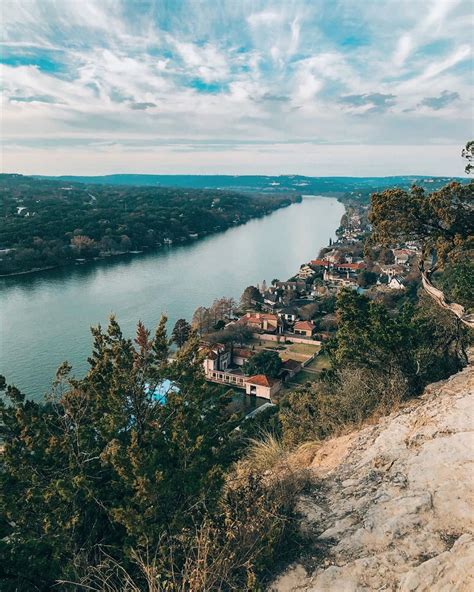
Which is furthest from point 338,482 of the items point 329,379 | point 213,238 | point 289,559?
point 213,238

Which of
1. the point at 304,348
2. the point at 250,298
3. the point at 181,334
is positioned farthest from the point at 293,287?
the point at 181,334

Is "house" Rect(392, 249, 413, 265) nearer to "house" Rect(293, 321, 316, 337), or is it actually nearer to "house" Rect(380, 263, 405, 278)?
"house" Rect(380, 263, 405, 278)

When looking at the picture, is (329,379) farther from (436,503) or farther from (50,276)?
(50,276)

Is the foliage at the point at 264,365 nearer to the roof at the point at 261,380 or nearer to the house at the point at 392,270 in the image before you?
the roof at the point at 261,380

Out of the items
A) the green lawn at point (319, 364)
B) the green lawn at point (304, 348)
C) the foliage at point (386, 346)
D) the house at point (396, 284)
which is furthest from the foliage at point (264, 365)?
the house at point (396, 284)

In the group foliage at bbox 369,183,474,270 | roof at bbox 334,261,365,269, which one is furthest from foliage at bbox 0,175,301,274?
foliage at bbox 369,183,474,270

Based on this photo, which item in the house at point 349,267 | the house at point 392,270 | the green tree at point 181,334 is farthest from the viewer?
the house at point 349,267
